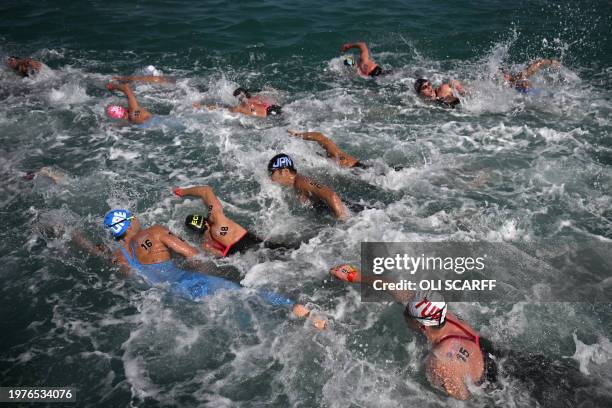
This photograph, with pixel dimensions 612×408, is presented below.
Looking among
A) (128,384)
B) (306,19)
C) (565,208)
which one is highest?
(306,19)

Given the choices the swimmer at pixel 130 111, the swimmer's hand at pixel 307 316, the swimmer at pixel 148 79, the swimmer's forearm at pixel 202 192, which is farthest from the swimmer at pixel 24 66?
the swimmer's hand at pixel 307 316

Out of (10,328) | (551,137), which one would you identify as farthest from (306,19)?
(10,328)

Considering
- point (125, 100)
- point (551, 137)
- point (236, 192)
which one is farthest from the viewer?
point (125, 100)

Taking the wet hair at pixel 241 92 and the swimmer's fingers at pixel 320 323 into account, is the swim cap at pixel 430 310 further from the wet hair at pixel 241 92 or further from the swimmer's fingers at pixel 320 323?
the wet hair at pixel 241 92

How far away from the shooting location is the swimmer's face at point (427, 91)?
41.9ft

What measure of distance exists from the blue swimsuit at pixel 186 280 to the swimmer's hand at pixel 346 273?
890 millimetres

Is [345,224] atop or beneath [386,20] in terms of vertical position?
beneath

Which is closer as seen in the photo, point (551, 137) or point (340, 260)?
point (340, 260)

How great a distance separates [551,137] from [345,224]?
6.77 metres

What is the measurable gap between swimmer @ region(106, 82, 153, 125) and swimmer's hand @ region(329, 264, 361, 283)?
336 inches

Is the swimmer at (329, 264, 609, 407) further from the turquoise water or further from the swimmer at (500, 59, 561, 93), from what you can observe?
the swimmer at (500, 59, 561, 93)

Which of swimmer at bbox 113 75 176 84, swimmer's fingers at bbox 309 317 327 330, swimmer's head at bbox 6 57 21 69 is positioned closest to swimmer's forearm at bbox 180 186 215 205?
swimmer's fingers at bbox 309 317 327 330

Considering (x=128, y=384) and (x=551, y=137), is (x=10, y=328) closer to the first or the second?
(x=128, y=384)

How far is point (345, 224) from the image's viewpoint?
8.58m
